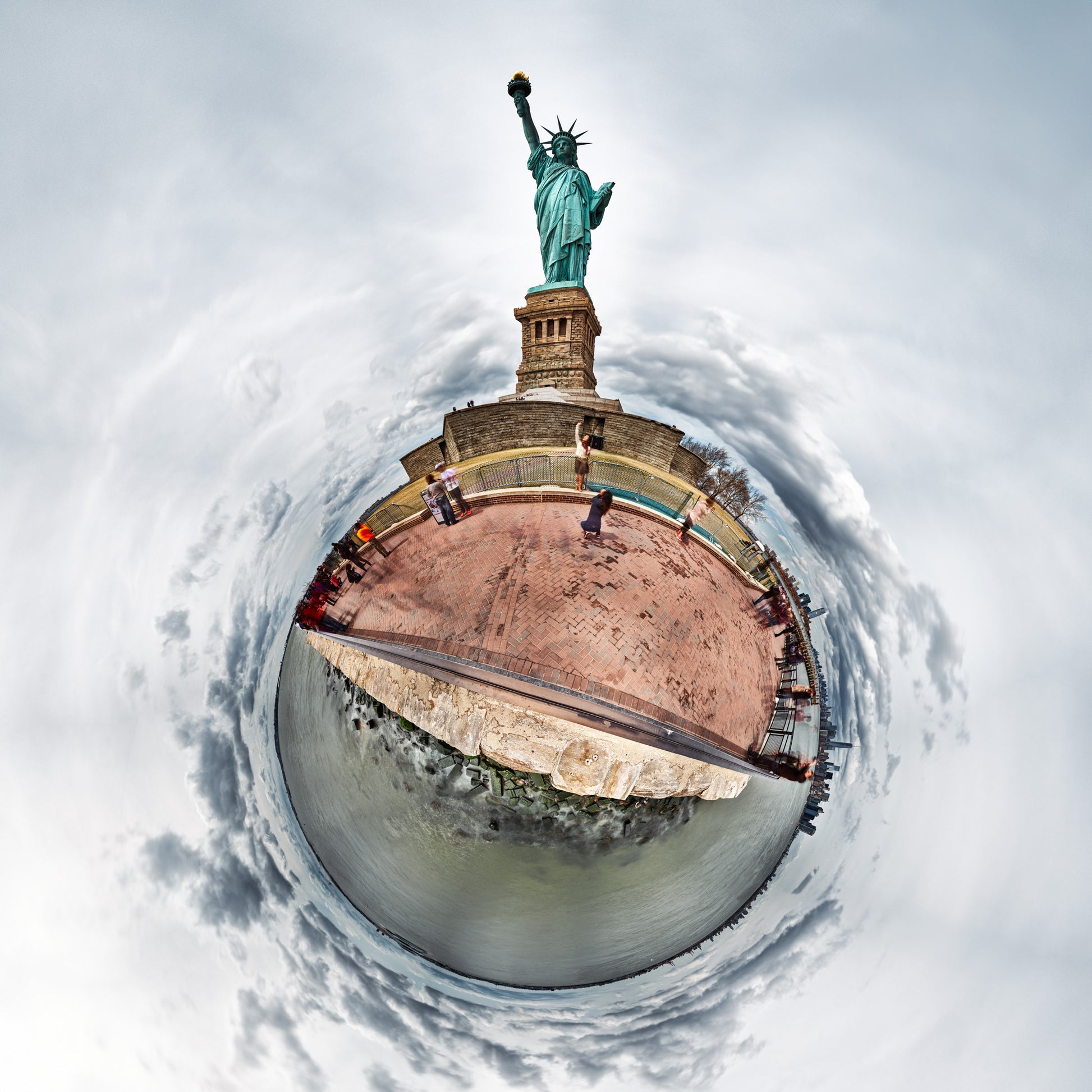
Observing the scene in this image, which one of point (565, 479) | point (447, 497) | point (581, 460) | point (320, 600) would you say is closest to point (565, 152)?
point (581, 460)

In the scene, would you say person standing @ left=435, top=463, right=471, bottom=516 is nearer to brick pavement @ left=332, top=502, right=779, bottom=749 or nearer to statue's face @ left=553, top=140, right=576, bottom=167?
brick pavement @ left=332, top=502, right=779, bottom=749

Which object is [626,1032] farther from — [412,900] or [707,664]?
[707,664]

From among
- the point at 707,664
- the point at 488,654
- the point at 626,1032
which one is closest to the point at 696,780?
the point at 707,664

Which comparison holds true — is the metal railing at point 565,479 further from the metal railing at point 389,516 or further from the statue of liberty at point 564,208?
the statue of liberty at point 564,208

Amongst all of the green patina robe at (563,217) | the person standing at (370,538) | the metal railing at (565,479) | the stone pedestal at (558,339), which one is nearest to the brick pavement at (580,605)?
the person standing at (370,538)

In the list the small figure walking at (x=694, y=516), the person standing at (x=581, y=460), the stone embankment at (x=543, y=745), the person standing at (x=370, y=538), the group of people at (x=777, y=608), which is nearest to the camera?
the stone embankment at (x=543, y=745)
